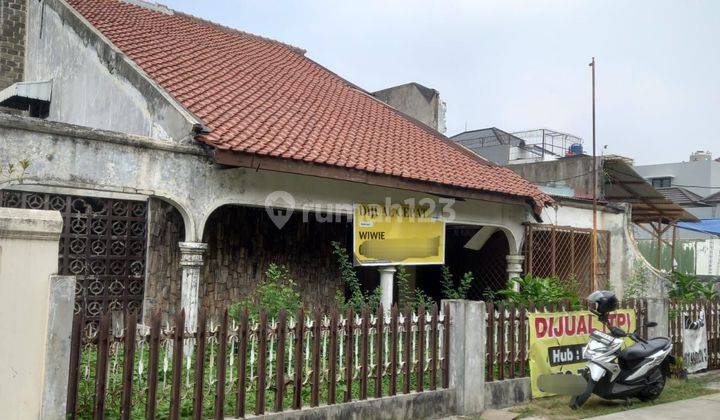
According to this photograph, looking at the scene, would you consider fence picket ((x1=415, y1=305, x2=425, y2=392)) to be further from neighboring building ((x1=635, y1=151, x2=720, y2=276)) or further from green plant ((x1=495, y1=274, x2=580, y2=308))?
neighboring building ((x1=635, y1=151, x2=720, y2=276))

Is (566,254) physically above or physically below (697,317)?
above

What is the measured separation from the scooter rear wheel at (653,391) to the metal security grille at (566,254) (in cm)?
354

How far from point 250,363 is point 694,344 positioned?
712cm

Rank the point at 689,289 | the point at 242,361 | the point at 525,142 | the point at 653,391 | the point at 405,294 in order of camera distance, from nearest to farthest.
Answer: the point at 242,361 < the point at 653,391 < the point at 405,294 < the point at 689,289 < the point at 525,142

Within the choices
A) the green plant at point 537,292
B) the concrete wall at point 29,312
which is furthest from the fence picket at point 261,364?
the green plant at point 537,292

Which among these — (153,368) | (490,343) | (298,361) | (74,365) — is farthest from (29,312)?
(490,343)

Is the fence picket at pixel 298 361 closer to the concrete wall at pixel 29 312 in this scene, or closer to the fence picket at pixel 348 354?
the fence picket at pixel 348 354

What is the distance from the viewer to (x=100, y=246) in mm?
8156

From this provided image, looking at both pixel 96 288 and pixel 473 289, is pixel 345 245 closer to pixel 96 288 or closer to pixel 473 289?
pixel 473 289

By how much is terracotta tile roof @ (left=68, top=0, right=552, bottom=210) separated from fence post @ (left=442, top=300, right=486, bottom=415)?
91.3 inches

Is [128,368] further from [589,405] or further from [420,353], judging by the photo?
[589,405]

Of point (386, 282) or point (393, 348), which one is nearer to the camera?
Result: point (393, 348)

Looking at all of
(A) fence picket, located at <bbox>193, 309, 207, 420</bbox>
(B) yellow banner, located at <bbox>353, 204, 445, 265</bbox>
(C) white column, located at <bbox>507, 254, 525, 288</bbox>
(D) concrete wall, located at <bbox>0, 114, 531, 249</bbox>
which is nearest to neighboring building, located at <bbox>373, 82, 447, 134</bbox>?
(C) white column, located at <bbox>507, 254, 525, 288</bbox>

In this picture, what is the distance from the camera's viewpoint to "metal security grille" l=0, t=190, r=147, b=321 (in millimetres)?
7848
